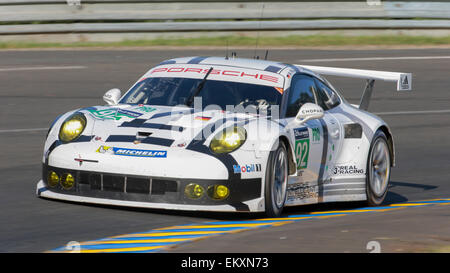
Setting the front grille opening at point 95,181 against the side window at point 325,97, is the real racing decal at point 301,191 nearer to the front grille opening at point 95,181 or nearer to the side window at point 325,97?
the side window at point 325,97

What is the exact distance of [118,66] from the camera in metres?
19.3

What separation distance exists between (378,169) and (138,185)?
3.03m

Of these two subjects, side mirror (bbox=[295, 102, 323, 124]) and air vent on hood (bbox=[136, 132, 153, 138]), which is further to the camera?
side mirror (bbox=[295, 102, 323, 124])

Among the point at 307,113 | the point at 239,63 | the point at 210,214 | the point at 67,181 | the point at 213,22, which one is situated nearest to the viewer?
the point at 67,181

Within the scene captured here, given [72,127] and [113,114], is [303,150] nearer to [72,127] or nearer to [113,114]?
[113,114]

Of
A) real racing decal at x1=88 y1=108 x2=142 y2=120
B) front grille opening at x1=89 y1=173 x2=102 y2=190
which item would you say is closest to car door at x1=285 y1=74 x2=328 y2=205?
real racing decal at x1=88 y1=108 x2=142 y2=120

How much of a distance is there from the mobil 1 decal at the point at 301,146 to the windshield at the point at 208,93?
406mm

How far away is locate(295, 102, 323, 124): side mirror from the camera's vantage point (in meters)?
8.34

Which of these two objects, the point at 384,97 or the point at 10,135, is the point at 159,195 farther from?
the point at 384,97

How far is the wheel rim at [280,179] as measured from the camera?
788 cm

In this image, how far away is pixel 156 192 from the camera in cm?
752

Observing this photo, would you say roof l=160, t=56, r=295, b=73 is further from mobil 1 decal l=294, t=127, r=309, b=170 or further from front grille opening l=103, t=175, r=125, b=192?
front grille opening l=103, t=175, r=125, b=192

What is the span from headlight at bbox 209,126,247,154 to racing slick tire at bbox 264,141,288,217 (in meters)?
0.28

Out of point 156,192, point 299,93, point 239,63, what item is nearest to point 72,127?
point 156,192
